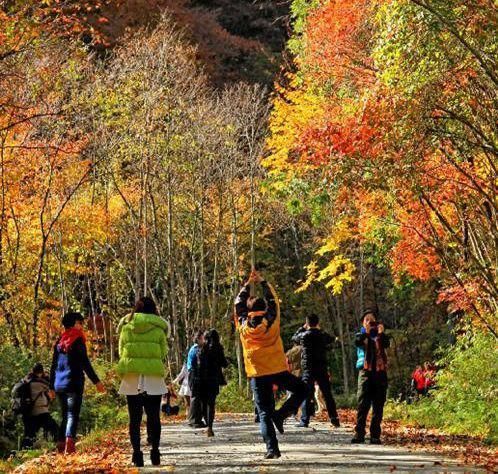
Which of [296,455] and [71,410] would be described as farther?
[71,410]

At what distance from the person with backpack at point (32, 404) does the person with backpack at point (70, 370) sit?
4.57 m

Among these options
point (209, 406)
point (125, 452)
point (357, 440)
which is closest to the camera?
point (125, 452)

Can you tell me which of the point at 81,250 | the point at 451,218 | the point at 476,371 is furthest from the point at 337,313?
the point at 476,371

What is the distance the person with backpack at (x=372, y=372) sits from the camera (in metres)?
11.7

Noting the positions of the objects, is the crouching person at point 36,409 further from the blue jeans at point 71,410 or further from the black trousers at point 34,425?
the blue jeans at point 71,410

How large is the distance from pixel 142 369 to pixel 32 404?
6804 mm

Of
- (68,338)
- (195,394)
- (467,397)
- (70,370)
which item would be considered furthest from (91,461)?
(467,397)

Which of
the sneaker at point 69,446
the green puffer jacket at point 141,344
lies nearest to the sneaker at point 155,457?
the green puffer jacket at point 141,344

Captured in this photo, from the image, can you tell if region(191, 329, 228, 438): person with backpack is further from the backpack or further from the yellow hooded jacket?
the yellow hooded jacket

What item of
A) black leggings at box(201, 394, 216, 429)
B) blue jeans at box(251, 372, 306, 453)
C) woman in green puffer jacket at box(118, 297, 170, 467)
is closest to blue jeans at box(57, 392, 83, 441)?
woman in green puffer jacket at box(118, 297, 170, 467)

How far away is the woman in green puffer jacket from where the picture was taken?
31.3 ft

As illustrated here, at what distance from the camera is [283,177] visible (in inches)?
960

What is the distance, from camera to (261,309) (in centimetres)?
1020

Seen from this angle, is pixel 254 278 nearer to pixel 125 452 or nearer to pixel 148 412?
pixel 148 412
